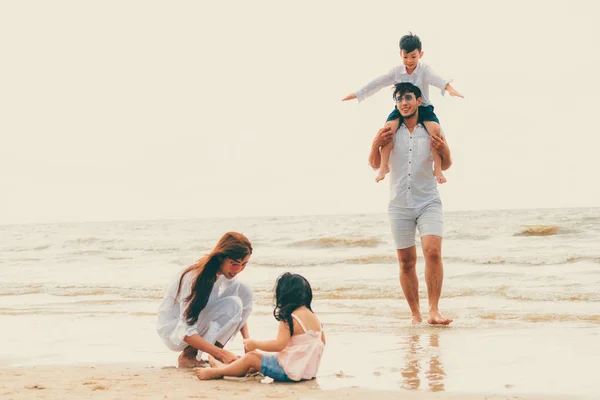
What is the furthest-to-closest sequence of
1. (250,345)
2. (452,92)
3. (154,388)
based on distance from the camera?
(452,92)
(250,345)
(154,388)

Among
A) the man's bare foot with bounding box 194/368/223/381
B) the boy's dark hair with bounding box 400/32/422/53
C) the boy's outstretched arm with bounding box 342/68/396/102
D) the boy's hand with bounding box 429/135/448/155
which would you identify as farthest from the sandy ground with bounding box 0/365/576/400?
the boy's dark hair with bounding box 400/32/422/53

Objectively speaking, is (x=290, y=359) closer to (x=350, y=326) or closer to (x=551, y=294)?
(x=350, y=326)

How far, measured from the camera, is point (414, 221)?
6.15 metres

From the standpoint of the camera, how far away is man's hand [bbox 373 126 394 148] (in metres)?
6.00

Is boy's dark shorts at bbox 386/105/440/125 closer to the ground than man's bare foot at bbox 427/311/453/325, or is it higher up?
higher up

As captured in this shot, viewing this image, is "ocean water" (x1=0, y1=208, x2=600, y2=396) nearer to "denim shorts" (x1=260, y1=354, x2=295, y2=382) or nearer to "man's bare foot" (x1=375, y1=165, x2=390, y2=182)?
"denim shorts" (x1=260, y1=354, x2=295, y2=382)

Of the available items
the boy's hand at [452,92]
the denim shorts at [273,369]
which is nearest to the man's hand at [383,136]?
the boy's hand at [452,92]

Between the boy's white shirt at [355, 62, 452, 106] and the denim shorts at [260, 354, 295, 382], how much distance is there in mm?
2674

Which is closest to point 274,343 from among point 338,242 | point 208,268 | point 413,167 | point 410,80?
point 208,268

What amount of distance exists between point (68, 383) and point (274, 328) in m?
2.57

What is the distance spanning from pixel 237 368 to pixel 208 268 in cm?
66

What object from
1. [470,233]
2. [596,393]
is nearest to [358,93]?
[596,393]

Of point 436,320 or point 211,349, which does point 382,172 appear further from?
point 211,349

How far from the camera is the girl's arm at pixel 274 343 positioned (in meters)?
4.04
